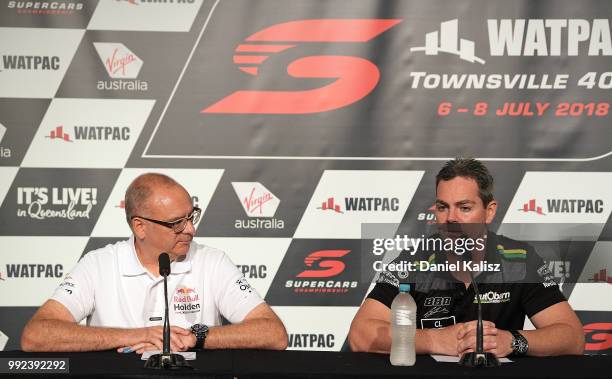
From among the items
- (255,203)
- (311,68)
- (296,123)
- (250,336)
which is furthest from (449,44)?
(250,336)

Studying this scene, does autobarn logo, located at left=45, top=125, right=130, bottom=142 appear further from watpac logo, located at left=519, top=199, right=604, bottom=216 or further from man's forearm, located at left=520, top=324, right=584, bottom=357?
man's forearm, located at left=520, top=324, right=584, bottom=357

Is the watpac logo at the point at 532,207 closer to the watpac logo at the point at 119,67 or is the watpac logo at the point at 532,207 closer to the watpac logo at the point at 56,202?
the watpac logo at the point at 119,67

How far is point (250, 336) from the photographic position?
2.63 m

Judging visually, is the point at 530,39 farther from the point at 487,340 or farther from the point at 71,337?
the point at 71,337

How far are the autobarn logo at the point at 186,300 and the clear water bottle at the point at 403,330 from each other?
74 centimetres

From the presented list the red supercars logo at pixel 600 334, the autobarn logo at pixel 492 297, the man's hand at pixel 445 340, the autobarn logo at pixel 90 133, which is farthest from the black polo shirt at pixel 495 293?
the autobarn logo at pixel 90 133

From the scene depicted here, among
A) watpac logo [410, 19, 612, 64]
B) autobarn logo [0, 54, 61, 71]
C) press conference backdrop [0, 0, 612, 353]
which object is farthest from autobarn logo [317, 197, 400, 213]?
autobarn logo [0, 54, 61, 71]

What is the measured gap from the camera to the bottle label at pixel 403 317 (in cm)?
239

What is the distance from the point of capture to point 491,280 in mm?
2707

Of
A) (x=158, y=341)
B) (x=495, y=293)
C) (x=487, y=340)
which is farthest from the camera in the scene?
(x=495, y=293)

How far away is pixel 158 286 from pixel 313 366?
820 millimetres

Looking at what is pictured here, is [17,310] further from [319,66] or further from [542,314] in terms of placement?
[542,314]

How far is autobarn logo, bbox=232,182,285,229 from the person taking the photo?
3.99 metres

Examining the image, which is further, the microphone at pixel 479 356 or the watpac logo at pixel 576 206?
the watpac logo at pixel 576 206
